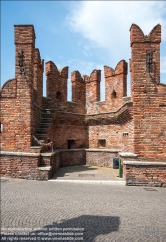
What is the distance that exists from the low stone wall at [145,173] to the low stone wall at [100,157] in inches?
180

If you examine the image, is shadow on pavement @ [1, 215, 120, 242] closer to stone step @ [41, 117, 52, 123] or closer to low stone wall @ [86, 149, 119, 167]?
stone step @ [41, 117, 52, 123]

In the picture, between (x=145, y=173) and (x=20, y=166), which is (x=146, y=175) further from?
(x=20, y=166)

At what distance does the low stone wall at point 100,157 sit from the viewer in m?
12.9

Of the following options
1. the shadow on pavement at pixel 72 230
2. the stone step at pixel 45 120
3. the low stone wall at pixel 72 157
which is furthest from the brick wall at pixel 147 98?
the low stone wall at pixel 72 157

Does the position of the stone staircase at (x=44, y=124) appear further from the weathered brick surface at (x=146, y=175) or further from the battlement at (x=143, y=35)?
the battlement at (x=143, y=35)

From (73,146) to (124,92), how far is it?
510cm

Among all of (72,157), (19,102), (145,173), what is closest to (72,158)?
(72,157)

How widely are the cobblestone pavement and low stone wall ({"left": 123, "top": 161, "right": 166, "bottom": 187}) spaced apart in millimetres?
432

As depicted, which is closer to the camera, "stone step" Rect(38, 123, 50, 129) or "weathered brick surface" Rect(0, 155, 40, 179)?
"weathered brick surface" Rect(0, 155, 40, 179)

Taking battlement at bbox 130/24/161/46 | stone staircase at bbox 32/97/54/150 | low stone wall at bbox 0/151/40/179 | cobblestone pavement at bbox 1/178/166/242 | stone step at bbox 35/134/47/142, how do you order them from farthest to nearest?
stone step at bbox 35/134/47/142
stone staircase at bbox 32/97/54/150
low stone wall at bbox 0/151/40/179
battlement at bbox 130/24/161/46
cobblestone pavement at bbox 1/178/166/242

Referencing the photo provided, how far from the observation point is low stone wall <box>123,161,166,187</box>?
7953mm

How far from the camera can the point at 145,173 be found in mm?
8008

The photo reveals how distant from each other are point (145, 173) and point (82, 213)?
3833 millimetres

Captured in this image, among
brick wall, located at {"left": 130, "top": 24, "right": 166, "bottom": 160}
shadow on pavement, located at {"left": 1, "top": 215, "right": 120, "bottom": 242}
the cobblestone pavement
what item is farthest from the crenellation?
shadow on pavement, located at {"left": 1, "top": 215, "right": 120, "bottom": 242}
